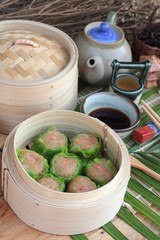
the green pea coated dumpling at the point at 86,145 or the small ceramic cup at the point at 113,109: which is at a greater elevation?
the green pea coated dumpling at the point at 86,145

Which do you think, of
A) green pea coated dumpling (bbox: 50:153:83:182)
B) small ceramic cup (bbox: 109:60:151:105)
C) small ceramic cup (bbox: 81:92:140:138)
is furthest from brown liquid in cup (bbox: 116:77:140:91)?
green pea coated dumpling (bbox: 50:153:83:182)

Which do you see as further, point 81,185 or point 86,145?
point 86,145

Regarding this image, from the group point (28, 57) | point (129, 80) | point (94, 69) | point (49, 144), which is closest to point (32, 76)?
point (28, 57)

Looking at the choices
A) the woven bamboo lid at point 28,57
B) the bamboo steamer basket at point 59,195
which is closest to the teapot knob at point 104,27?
the woven bamboo lid at point 28,57

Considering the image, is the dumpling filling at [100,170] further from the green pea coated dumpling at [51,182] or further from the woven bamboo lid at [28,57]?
the woven bamboo lid at [28,57]

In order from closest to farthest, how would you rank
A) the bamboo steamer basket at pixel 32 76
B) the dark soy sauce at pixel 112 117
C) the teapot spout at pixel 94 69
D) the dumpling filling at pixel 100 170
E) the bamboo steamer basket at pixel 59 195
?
the bamboo steamer basket at pixel 59 195
the dumpling filling at pixel 100 170
the bamboo steamer basket at pixel 32 76
the dark soy sauce at pixel 112 117
the teapot spout at pixel 94 69

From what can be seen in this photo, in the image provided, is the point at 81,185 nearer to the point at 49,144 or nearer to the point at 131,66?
the point at 49,144
